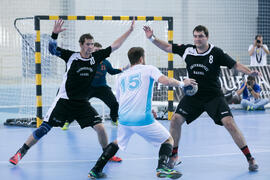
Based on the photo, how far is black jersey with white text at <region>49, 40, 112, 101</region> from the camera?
730 centimetres

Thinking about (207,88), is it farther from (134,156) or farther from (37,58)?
(37,58)

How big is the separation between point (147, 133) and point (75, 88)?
1.78 m

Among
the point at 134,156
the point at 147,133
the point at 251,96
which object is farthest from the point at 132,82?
the point at 251,96

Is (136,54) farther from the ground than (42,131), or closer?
farther from the ground

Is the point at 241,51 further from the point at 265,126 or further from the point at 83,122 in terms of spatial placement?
the point at 83,122

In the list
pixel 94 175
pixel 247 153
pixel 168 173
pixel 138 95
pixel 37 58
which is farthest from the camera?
pixel 37 58

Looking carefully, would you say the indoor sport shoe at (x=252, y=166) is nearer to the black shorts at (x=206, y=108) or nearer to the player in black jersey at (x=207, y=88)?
the player in black jersey at (x=207, y=88)

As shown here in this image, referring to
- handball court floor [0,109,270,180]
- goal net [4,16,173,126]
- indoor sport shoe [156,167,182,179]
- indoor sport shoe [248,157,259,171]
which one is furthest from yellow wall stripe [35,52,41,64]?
indoor sport shoe [156,167,182,179]

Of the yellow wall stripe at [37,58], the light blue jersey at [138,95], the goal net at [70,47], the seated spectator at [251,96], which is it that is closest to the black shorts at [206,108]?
the light blue jersey at [138,95]

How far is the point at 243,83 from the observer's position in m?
16.0

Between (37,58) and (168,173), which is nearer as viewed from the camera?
(168,173)

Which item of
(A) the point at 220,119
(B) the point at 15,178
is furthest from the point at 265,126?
(B) the point at 15,178

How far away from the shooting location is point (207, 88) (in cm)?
714

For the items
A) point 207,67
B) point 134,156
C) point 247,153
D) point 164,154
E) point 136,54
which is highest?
point 136,54
